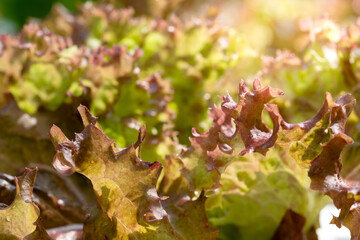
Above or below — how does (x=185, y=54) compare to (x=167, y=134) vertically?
above

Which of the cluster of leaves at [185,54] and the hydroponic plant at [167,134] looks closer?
the hydroponic plant at [167,134]

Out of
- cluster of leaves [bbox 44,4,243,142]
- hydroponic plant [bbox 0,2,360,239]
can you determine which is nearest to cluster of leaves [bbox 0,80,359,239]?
hydroponic plant [bbox 0,2,360,239]

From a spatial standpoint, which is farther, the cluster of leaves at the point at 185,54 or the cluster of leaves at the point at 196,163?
the cluster of leaves at the point at 185,54

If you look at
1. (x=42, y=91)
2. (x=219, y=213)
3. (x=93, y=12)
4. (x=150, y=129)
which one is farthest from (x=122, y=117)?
(x=93, y=12)

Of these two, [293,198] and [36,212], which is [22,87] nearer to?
[36,212]

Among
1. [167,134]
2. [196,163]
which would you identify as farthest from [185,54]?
[196,163]

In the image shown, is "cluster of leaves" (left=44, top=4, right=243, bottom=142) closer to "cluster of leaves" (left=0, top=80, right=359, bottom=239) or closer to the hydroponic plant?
the hydroponic plant

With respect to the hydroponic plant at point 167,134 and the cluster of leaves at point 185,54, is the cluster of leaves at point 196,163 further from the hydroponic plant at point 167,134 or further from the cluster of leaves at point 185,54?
the cluster of leaves at point 185,54

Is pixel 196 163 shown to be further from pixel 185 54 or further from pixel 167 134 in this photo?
pixel 185 54

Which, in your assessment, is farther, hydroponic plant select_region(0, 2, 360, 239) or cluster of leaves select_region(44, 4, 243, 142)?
cluster of leaves select_region(44, 4, 243, 142)

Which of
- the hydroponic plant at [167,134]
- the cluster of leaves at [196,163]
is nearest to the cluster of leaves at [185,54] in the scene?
the hydroponic plant at [167,134]

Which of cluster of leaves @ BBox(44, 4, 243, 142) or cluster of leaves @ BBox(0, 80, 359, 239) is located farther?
cluster of leaves @ BBox(44, 4, 243, 142)
